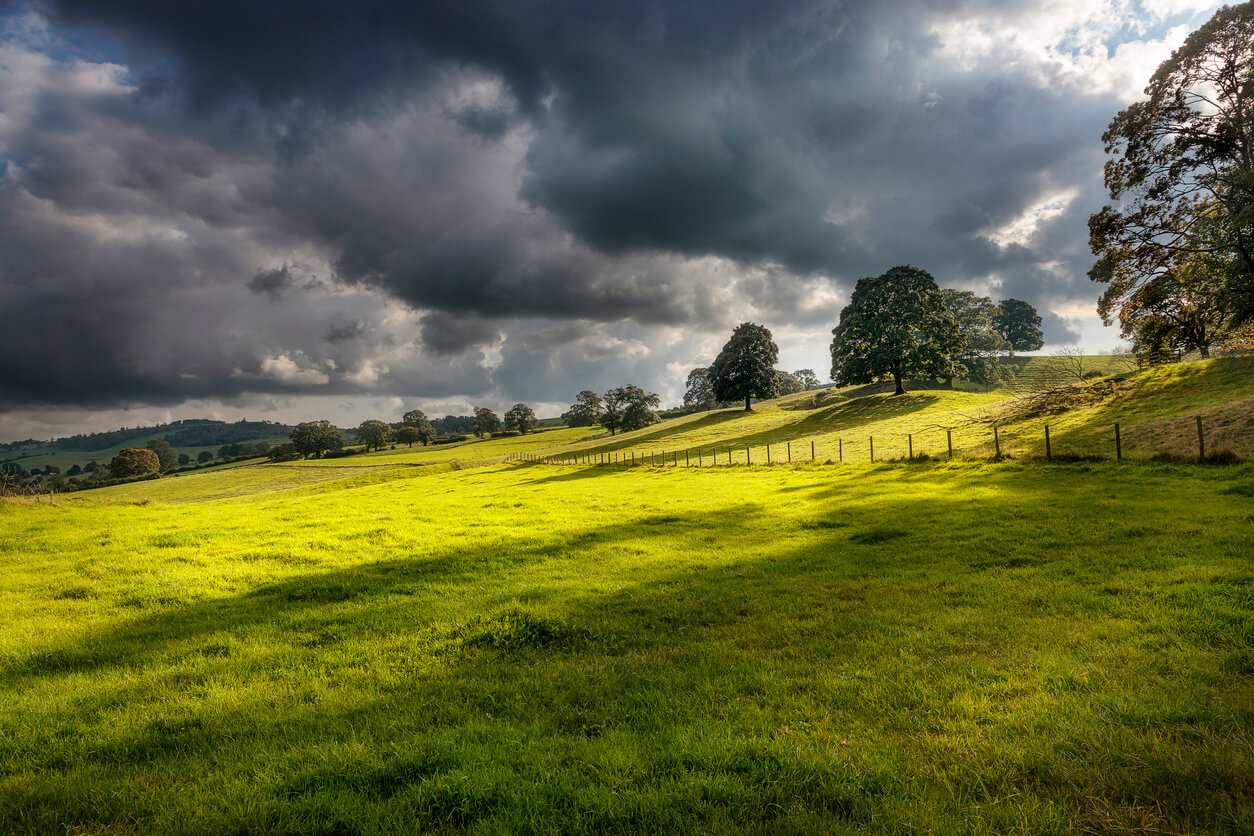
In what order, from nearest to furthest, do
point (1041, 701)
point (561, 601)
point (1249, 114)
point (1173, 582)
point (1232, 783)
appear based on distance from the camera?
point (1232, 783)
point (1041, 701)
point (1173, 582)
point (561, 601)
point (1249, 114)

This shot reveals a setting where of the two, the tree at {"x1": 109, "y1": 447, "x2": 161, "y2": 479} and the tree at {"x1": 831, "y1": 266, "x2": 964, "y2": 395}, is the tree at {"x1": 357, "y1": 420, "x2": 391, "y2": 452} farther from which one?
the tree at {"x1": 831, "y1": 266, "x2": 964, "y2": 395}

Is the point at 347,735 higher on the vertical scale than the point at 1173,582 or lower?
higher

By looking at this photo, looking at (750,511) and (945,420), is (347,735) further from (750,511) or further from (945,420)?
(945,420)

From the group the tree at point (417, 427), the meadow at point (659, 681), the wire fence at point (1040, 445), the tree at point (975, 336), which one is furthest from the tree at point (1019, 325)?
the tree at point (417, 427)

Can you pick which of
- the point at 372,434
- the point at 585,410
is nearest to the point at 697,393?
the point at 585,410

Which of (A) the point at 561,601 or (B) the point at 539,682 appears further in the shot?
(A) the point at 561,601

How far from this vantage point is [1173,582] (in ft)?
27.2

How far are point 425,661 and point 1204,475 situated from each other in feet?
81.8

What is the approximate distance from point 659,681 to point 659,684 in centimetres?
6

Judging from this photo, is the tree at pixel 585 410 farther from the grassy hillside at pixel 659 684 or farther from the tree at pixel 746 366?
the grassy hillside at pixel 659 684

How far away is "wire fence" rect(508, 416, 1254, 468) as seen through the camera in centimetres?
2047

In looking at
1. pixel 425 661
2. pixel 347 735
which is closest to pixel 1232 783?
pixel 347 735

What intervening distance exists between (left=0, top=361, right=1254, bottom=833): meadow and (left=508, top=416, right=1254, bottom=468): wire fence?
737 cm

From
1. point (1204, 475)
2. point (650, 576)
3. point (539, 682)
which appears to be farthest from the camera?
point (1204, 475)
